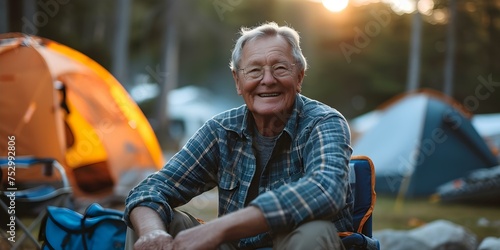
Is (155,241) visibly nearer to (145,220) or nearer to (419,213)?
(145,220)

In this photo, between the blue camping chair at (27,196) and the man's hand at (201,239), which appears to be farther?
the blue camping chair at (27,196)

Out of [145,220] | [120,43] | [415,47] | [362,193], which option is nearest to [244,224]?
[145,220]

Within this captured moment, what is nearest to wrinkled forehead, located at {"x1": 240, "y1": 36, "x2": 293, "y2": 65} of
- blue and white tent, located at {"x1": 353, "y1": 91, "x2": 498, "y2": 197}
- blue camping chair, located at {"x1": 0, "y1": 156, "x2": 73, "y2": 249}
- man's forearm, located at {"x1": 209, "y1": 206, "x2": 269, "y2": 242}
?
man's forearm, located at {"x1": 209, "y1": 206, "x2": 269, "y2": 242}

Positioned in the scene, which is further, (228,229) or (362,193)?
(362,193)

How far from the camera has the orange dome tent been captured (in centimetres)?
633

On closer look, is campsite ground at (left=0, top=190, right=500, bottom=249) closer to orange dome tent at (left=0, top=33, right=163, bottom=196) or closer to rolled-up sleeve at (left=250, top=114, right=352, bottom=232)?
orange dome tent at (left=0, top=33, right=163, bottom=196)

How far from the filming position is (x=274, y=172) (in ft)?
7.52

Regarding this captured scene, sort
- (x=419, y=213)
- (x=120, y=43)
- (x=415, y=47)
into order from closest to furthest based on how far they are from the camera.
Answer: (x=419, y=213) → (x=120, y=43) → (x=415, y=47)

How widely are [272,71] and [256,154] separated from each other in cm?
29

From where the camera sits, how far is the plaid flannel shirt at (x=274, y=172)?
75.9 inches

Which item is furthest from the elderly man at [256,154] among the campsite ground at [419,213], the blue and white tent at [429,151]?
the blue and white tent at [429,151]

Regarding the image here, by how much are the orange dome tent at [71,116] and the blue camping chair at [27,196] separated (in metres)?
0.43

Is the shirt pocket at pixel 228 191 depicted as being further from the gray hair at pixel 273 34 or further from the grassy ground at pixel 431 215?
the grassy ground at pixel 431 215

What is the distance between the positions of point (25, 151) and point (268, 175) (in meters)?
4.56
